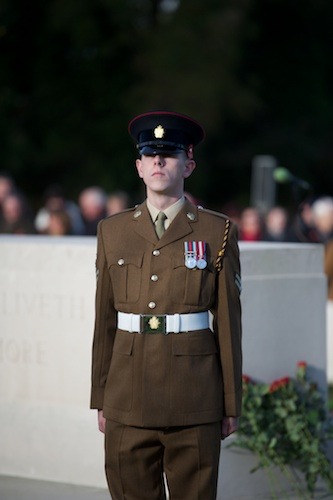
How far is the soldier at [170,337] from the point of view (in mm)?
6121

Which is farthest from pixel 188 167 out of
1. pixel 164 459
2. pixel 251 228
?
pixel 251 228

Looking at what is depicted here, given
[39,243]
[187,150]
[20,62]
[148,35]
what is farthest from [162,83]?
[187,150]

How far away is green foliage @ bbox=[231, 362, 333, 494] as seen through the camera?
8094mm

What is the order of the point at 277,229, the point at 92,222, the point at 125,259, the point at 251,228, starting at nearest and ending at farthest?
the point at 125,259 → the point at 251,228 → the point at 92,222 → the point at 277,229

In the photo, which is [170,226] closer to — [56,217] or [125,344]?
[125,344]

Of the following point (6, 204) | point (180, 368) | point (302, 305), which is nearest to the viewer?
point (180, 368)

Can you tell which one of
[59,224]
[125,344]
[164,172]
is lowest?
[125,344]

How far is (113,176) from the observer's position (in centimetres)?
3753

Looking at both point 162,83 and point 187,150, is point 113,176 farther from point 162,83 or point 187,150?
point 187,150

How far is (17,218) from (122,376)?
10125 millimetres

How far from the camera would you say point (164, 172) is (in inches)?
240

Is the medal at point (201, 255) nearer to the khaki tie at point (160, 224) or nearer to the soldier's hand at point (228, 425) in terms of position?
the khaki tie at point (160, 224)

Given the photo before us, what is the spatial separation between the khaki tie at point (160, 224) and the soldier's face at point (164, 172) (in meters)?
0.11

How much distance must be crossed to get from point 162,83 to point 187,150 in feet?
103
